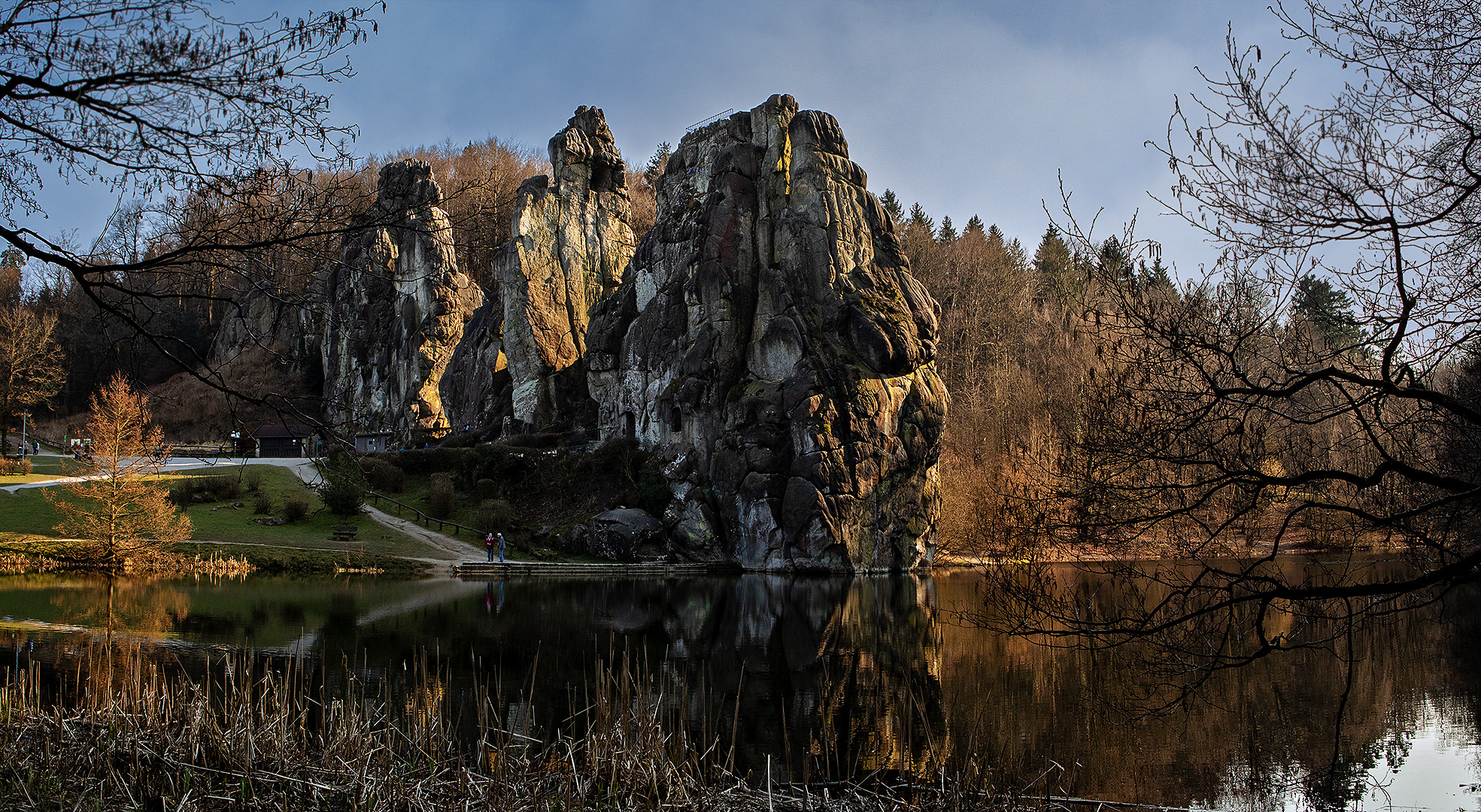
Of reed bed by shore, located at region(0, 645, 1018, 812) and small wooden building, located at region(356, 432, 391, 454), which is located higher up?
small wooden building, located at region(356, 432, 391, 454)

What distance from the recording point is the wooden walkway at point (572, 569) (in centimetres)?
3503

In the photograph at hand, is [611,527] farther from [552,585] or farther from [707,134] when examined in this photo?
[707,134]

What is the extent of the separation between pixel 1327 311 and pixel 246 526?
40323 mm

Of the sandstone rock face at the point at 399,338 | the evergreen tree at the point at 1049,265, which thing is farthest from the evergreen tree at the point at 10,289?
the evergreen tree at the point at 1049,265

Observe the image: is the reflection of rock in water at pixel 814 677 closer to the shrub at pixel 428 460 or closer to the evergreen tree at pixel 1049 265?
the shrub at pixel 428 460

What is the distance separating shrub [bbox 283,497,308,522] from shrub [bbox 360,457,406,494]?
595cm

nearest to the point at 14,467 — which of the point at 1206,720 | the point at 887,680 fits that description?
the point at 887,680

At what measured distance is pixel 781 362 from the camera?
45.4m

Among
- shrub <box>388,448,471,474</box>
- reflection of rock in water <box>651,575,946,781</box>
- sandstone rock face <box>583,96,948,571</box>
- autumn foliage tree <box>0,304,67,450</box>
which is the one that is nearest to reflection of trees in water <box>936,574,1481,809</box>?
reflection of rock in water <box>651,575,946,781</box>

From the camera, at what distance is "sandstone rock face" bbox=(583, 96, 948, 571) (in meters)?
42.0

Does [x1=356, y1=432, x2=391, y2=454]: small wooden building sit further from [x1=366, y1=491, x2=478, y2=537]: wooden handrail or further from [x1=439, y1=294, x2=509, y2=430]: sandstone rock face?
[x1=366, y1=491, x2=478, y2=537]: wooden handrail

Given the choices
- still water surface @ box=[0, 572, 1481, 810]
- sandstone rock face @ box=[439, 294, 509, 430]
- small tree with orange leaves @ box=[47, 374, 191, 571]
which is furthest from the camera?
sandstone rock face @ box=[439, 294, 509, 430]

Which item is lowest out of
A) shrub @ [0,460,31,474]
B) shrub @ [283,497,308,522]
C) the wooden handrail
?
the wooden handrail

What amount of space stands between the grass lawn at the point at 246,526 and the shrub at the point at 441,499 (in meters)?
3.88
